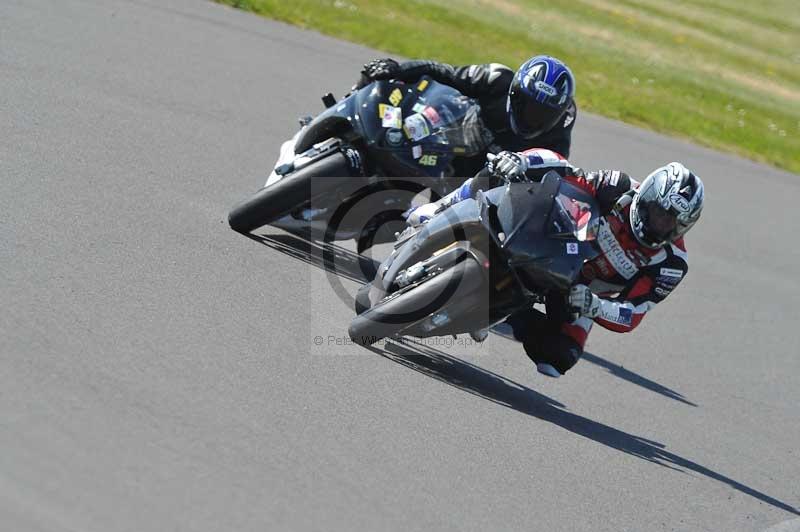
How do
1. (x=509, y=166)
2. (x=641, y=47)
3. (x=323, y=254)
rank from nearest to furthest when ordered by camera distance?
(x=509, y=166), (x=323, y=254), (x=641, y=47)

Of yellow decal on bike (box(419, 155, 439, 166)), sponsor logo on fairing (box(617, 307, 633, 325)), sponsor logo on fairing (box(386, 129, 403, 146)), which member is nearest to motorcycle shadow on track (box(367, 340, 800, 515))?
sponsor logo on fairing (box(617, 307, 633, 325))

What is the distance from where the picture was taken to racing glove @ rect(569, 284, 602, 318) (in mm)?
6375

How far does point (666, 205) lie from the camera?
6418 millimetres

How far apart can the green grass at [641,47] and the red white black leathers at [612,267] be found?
730 cm

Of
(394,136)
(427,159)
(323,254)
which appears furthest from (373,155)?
(323,254)

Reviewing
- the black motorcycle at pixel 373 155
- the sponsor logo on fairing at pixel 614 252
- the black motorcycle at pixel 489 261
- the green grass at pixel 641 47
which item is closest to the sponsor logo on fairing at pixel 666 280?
the sponsor logo on fairing at pixel 614 252

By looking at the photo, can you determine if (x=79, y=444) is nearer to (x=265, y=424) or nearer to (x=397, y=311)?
(x=265, y=424)

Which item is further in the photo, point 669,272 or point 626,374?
point 626,374

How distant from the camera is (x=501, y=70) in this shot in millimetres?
8008

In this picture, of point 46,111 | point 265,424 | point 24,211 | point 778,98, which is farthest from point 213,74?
point 778,98

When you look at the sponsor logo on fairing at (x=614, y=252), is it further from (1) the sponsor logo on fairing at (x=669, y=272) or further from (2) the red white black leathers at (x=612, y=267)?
(1) the sponsor logo on fairing at (x=669, y=272)

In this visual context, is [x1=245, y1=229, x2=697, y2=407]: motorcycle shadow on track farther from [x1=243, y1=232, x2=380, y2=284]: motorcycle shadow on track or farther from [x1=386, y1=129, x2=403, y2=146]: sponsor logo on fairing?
[x1=386, y1=129, x2=403, y2=146]: sponsor logo on fairing

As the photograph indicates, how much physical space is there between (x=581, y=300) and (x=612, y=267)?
2.10 feet

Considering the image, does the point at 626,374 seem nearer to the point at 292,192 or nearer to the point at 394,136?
the point at 394,136
